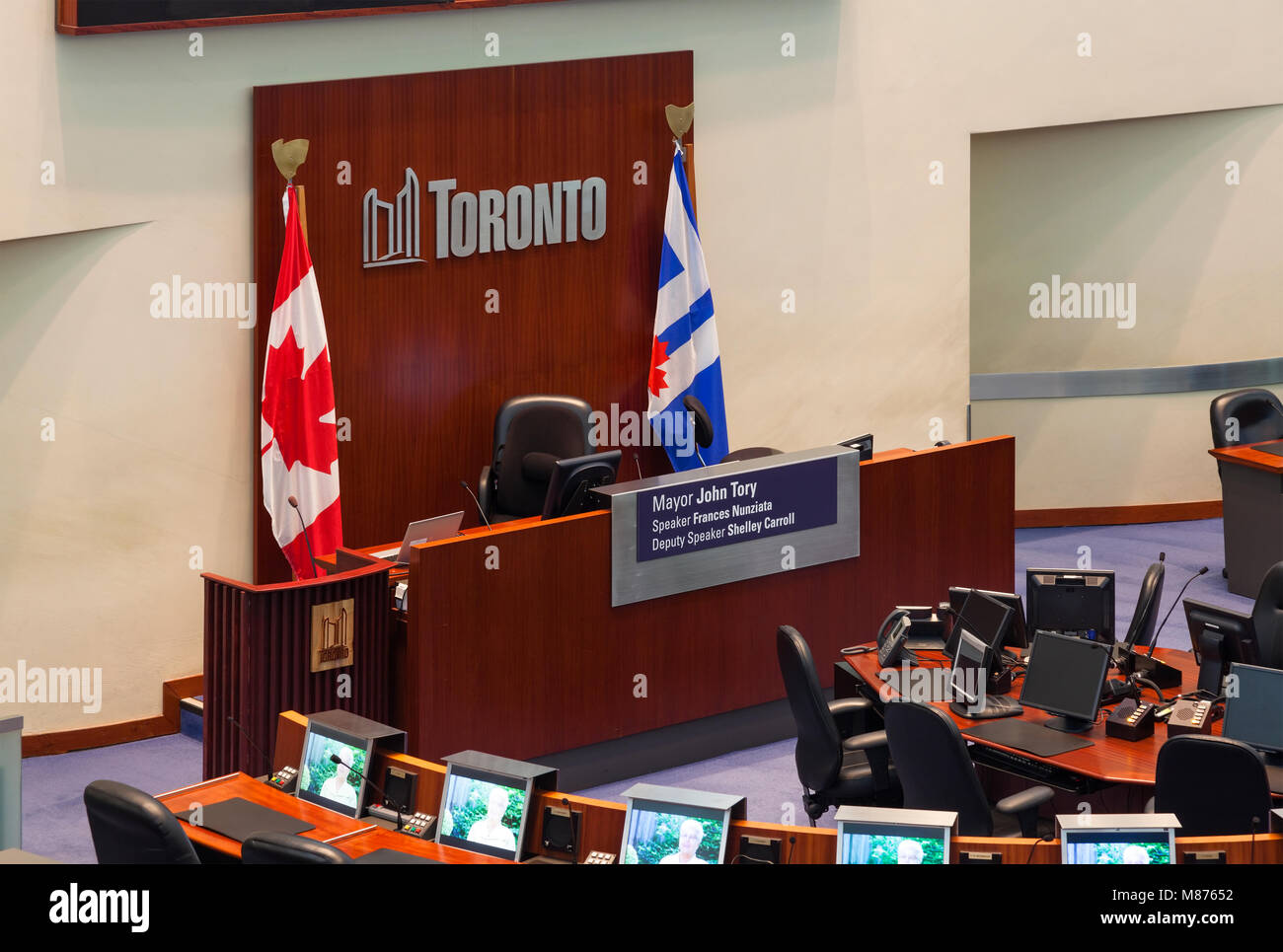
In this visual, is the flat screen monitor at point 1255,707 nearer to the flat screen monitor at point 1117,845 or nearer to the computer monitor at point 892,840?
the flat screen monitor at point 1117,845

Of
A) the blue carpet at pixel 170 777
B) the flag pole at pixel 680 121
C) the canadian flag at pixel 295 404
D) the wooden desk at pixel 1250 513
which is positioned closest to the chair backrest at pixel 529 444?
the canadian flag at pixel 295 404

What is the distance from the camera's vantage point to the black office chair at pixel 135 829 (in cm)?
395

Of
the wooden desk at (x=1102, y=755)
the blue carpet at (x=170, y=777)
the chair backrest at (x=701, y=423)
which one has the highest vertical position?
the chair backrest at (x=701, y=423)

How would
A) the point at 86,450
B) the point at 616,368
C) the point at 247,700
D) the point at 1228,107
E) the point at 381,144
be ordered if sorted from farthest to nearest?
the point at 1228,107
the point at 616,368
the point at 381,144
the point at 86,450
the point at 247,700

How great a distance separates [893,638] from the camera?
20.3 feet

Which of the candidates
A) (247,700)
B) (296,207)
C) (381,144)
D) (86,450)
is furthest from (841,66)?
(247,700)

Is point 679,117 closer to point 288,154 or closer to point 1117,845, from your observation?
point 288,154

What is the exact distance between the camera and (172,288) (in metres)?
7.03

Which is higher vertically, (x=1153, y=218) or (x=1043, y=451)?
(x=1153, y=218)

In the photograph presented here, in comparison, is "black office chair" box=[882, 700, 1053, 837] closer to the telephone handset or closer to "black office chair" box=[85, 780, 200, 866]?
the telephone handset

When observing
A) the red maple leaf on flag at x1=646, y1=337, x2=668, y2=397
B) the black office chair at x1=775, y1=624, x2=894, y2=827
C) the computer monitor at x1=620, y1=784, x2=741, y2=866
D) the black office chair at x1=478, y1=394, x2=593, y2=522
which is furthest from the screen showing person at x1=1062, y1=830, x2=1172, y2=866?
the red maple leaf on flag at x1=646, y1=337, x2=668, y2=397

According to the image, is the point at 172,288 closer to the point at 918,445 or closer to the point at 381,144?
the point at 381,144

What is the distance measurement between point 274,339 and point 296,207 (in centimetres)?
59

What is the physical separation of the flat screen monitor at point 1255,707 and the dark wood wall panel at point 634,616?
2.23 m
